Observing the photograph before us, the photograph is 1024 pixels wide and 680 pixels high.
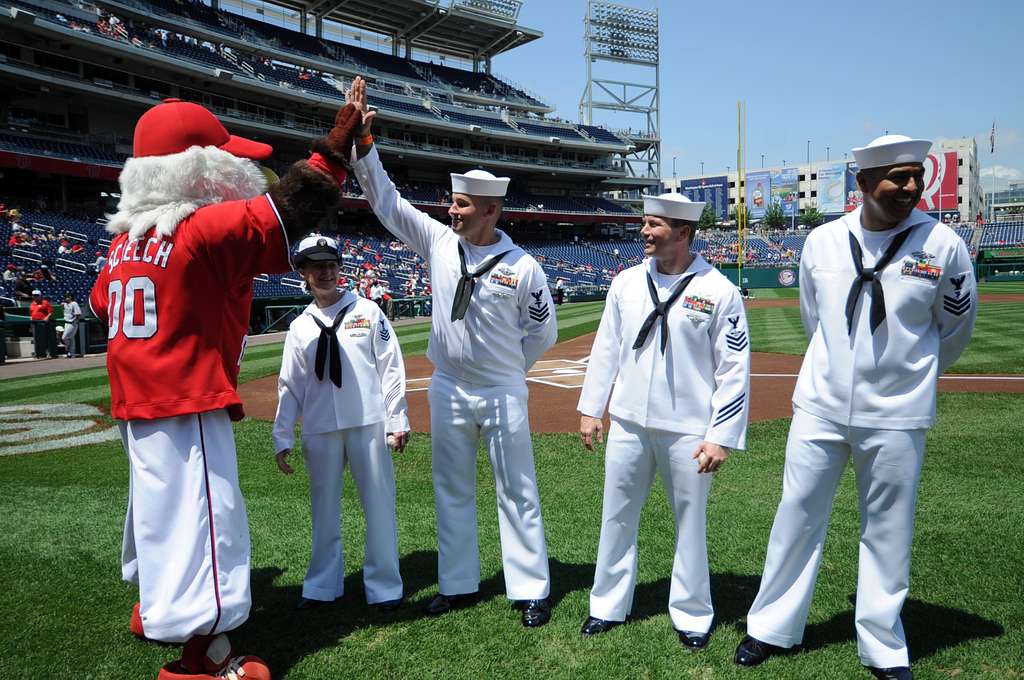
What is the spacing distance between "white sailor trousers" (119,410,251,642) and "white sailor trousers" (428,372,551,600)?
1316mm

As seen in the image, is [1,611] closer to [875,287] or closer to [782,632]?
[782,632]

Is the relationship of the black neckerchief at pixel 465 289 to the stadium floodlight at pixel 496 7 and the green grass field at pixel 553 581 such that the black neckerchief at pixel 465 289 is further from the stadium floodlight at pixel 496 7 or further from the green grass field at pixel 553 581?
the stadium floodlight at pixel 496 7

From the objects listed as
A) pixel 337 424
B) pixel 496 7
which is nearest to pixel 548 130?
pixel 496 7

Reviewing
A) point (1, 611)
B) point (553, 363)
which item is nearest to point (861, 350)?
point (1, 611)

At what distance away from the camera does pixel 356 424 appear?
154 inches

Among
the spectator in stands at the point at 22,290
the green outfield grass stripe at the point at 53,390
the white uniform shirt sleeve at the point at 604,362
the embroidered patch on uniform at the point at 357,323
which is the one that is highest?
the spectator in stands at the point at 22,290

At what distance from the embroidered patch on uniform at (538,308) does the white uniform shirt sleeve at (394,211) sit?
2.18ft

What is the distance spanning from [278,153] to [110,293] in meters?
43.7

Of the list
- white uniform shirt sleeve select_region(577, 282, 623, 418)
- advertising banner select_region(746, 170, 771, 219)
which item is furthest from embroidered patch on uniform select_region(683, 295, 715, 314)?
advertising banner select_region(746, 170, 771, 219)

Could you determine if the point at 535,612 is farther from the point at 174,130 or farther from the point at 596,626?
the point at 174,130

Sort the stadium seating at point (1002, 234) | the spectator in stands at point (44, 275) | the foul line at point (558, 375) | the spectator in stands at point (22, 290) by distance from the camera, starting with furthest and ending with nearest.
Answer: the stadium seating at point (1002, 234) < the spectator in stands at point (44, 275) < the spectator in stands at point (22, 290) < the foul line at point (558, 375)

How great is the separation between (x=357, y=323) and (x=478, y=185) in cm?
104

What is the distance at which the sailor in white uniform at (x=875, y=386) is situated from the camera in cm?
304

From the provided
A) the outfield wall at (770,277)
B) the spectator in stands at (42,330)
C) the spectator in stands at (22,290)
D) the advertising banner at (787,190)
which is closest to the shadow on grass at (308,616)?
the spectator in stands at (42,330)
